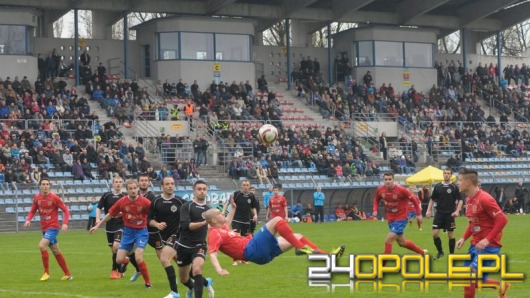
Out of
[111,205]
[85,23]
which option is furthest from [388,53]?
[111,205]

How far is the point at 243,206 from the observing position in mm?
25422

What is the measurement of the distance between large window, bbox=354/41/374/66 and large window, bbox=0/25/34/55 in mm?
19481

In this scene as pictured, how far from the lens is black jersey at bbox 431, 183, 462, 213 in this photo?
23.9 meters

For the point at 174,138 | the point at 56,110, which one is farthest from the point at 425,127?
the point at 56,110

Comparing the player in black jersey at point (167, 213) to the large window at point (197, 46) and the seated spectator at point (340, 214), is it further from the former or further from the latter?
the large window at point (197, 46)

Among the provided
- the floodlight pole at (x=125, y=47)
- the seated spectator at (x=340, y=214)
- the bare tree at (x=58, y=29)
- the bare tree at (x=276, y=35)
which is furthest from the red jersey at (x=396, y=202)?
the bare tree at (x=58, y=29)

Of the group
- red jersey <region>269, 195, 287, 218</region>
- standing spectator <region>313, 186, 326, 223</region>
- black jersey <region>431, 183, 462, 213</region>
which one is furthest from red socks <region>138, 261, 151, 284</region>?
standing spectator <region>313, 186, 326, 223</region>

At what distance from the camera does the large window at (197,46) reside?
56.7 m

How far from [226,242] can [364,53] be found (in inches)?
1919

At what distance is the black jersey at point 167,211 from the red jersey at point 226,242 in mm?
2922

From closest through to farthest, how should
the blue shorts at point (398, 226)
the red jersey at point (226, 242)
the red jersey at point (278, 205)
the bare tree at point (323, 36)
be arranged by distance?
the red jersey at point (226, 242)
the blue shorts at point (398, 226)
the red jersey at point (278, 205)
the bare tree at point (323, 36)

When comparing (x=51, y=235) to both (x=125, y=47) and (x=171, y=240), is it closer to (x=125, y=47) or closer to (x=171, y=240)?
(x=171, y=240)

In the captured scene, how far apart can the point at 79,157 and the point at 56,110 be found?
4.75 metres

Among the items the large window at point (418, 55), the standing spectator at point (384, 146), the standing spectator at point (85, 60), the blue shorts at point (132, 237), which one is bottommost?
the blue shorts at point (132, 237)
